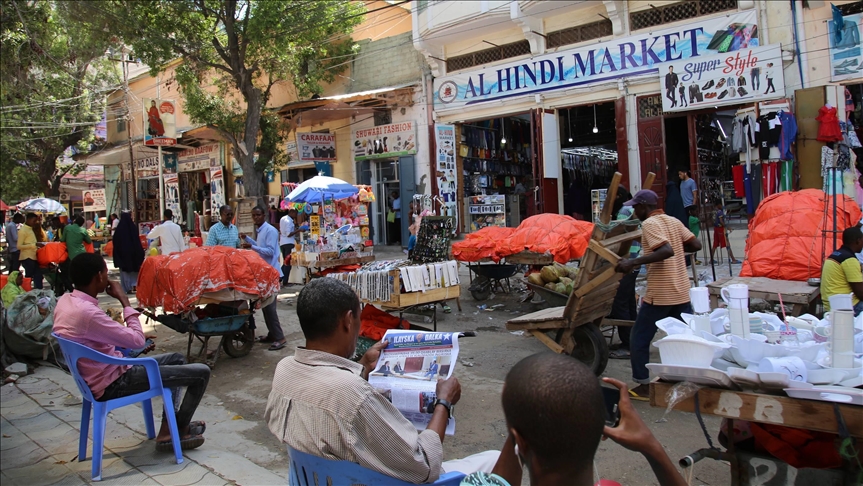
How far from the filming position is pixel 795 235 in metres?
7.54

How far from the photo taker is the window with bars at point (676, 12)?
12.2m

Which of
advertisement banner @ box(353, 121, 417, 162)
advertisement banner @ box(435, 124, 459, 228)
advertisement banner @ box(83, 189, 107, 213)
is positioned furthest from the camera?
advertisement banner @ box(83, 189, 107, 213)

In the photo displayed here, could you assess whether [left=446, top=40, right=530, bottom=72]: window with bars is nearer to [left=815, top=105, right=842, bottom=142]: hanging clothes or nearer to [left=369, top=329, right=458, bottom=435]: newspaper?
[left=815, top=105, right=842, bottom=142]: hanging clothes

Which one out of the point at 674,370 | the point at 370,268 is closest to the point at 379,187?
the point at 370,268

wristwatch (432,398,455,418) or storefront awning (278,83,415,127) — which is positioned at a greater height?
storefront awning (278,83,415,127)

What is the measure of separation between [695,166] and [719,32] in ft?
8.86

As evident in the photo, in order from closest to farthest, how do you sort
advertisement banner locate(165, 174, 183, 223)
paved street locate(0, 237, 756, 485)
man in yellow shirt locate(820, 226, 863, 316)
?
paved street locate(0, 237, 756, 485)
man in yellow shirt locate(820, 226, 863, 316)
advertisement banner locate(165, 174, 183, 223)

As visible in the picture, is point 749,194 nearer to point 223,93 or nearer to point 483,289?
point 483,289

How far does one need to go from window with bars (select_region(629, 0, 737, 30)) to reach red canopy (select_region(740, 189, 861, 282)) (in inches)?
227

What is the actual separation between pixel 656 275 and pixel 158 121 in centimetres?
1909

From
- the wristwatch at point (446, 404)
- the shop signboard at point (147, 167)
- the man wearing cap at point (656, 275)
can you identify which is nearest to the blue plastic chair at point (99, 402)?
the wristwatch at point (446, 404)

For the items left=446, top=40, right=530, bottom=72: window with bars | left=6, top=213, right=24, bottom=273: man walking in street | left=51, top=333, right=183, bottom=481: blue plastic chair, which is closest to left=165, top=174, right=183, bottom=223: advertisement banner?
left=6, top=213, right=24, bottom=273: man walking in street

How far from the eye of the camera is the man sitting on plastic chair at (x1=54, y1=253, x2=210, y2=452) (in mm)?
3838

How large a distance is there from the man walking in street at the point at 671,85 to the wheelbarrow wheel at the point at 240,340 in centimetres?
959
